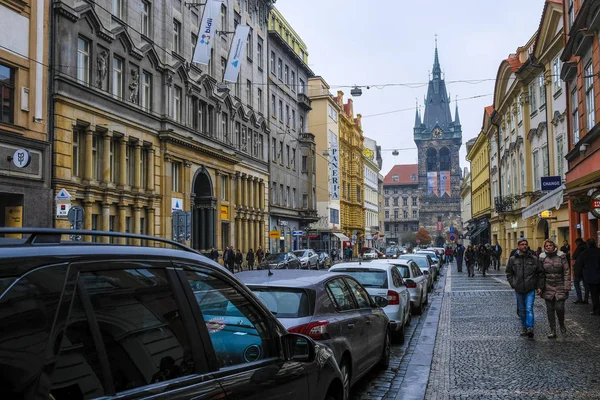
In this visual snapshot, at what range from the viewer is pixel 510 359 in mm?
9836

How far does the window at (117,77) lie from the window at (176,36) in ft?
19.6

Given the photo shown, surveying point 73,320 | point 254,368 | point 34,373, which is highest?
point 73,320

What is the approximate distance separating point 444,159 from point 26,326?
516ft

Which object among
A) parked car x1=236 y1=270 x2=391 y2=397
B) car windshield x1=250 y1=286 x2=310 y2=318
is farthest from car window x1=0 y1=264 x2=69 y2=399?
car windshield x1=250 y1=286 x2=310 y2=318

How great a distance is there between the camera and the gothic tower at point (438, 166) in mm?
153125

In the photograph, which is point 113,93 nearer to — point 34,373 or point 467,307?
point 467,307

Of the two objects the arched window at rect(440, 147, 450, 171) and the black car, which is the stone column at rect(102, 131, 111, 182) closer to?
the black car

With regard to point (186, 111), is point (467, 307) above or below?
below

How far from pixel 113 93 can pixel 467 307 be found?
18135 mm

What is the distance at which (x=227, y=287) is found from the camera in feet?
11.6

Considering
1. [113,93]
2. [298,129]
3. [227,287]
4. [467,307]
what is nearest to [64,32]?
[113,93]

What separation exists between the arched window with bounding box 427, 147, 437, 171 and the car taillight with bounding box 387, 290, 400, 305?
5745 inches

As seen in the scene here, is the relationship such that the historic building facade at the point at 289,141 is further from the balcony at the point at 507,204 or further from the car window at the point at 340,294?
the car window at the point at 340,294

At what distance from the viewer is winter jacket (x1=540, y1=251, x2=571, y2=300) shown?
11672mm
